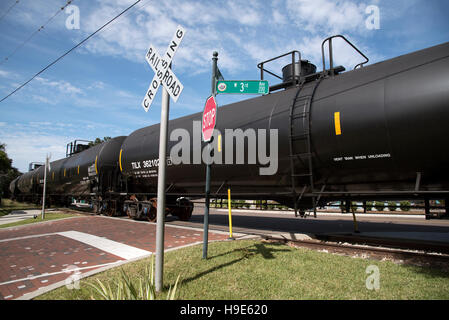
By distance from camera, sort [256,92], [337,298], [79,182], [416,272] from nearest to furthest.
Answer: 1. [337,298]
2. [416,272]
3. [256,92]
4. [79,182]

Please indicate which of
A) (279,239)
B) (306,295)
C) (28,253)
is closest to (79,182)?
(28,253)

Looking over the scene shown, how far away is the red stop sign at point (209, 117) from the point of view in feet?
16.5

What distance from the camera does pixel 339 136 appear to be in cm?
539

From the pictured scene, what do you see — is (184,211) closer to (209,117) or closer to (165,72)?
(209,117)

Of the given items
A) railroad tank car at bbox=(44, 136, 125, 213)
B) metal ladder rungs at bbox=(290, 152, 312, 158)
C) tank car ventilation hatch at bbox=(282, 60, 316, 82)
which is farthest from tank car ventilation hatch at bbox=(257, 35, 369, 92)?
railroad tank car at bbox=(44, 136, 125, 213)

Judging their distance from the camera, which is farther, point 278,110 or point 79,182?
point 79,182

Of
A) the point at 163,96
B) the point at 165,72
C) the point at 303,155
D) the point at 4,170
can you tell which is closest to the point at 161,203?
the point at 163,96

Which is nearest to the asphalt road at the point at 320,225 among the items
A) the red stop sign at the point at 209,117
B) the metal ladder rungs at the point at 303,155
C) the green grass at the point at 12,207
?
the metal ladder rungs at the point at 303,155

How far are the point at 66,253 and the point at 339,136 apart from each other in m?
6.85

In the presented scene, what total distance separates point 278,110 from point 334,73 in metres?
1.88

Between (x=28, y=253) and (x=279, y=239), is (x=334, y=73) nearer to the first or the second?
(x=279, y=239)

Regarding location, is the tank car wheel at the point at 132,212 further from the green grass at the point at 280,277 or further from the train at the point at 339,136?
the green grass at the point at 280,277

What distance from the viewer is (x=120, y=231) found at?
30.0 ft

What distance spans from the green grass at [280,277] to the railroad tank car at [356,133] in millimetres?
1364
